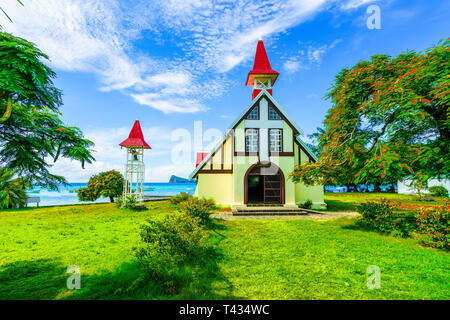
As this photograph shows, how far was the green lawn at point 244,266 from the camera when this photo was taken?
4148 millimetres

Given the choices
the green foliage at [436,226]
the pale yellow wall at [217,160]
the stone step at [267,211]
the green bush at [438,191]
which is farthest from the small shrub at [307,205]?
the green bush at [438,191]

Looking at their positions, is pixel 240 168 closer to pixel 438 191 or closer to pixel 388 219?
pixel 388 219

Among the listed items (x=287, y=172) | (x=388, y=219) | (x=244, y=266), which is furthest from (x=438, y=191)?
(x=244, y=266)

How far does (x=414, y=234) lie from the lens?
27.1 feet

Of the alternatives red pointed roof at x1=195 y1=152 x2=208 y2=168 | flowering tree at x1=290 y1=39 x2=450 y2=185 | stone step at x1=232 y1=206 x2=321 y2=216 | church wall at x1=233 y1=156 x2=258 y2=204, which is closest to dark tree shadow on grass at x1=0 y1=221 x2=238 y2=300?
flowering tree at x1=290 y1=39 x2=450 y2=185

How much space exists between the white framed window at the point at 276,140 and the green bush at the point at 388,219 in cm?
767

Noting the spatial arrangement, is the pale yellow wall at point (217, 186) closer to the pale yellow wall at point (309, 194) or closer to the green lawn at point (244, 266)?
the pale yellow wall at point (309, 194)

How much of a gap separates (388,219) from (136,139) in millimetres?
18300

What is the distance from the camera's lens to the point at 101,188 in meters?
23.1

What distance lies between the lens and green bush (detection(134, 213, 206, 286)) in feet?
14.2

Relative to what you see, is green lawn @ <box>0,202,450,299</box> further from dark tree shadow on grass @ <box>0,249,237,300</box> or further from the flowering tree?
the flowering tree

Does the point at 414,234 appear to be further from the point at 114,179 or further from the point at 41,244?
the point at 114,179
